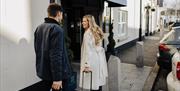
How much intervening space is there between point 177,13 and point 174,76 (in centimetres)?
5694

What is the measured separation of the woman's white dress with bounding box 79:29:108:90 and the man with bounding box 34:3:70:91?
1223 mm

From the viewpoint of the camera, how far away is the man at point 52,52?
3.66m

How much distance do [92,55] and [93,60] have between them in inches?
4.0

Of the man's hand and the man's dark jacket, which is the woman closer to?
the man's dark jacket

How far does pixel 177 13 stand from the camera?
5822 centimetres

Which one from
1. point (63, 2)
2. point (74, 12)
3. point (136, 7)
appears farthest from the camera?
point (136, 7)

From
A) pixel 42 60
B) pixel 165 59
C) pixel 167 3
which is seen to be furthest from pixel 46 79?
pixel 167 3

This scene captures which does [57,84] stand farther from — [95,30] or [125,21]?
[125,21]

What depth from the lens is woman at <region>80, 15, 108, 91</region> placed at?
5.13 m

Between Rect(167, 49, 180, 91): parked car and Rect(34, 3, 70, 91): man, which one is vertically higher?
Rect(34, 3, 70, 91): man

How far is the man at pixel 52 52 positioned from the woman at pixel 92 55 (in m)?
1.21

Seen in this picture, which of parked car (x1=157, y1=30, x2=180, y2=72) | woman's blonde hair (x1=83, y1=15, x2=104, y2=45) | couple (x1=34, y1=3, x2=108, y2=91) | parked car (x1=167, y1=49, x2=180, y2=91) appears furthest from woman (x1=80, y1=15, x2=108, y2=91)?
parked car (x1=157, y1=30, x2=180, y2=72)

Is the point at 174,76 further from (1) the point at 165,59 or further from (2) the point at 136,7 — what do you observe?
(2) the point at 136,7

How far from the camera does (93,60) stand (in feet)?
17.0
